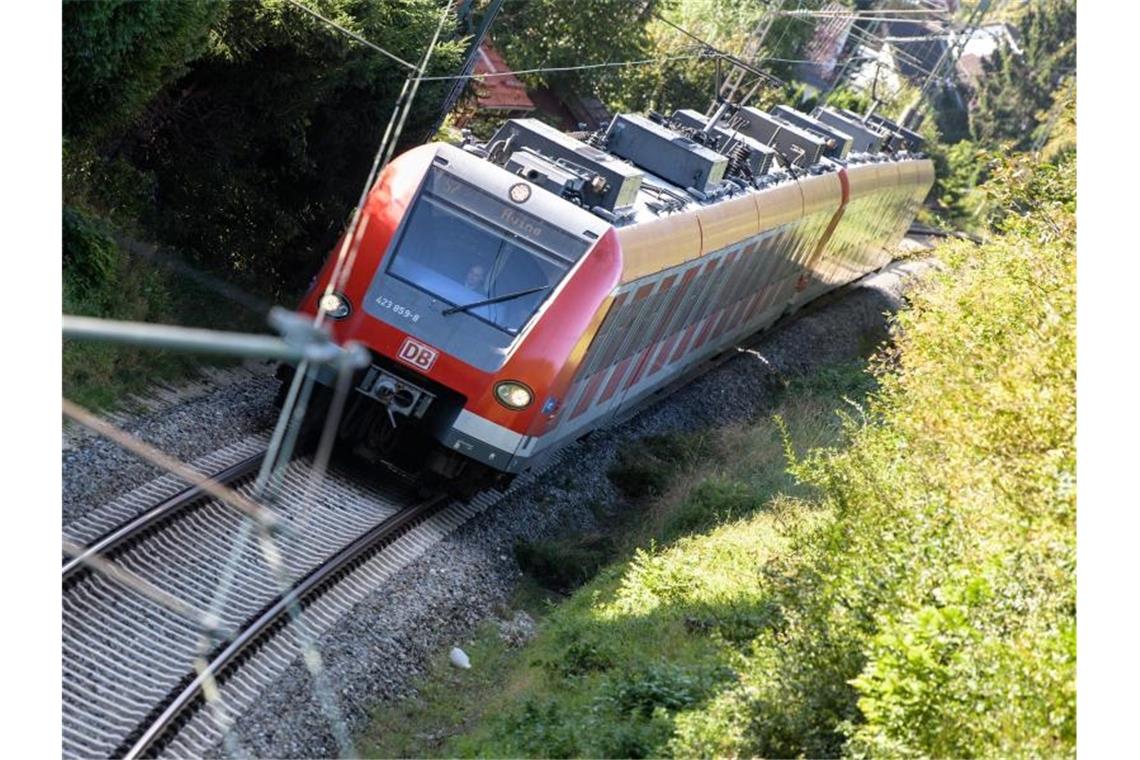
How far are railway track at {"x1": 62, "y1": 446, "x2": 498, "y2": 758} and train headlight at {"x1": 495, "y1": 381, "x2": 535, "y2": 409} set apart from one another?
1424mm

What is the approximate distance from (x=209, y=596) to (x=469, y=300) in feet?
13.6

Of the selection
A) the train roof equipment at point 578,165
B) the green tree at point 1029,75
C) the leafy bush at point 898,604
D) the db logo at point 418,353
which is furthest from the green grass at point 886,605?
the green tree at point 1029,75

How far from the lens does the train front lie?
48.6 feet

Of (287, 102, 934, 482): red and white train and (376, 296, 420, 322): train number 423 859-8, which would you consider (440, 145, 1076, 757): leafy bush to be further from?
(376, 296, 420, 322): train number 423 859-8

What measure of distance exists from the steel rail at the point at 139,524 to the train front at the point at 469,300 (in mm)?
1613

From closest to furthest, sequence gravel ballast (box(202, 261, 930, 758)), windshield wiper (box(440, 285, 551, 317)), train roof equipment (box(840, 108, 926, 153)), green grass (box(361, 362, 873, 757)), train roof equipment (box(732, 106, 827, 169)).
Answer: gravel ballast (box(202, 261, 930, 758)) < green grass (box(361, 362, 873, 757)) < windshield wiper (box(440, 285, 551, 317)) < train roof equipment (box(732, 106, 827, 169)) < train roof equipment (box(840, 108, 926, 153))

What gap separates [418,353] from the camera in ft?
48.6

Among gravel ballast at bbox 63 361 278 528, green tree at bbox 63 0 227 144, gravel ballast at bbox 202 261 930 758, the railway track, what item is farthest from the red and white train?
green tree at bbox 63 0 227 144

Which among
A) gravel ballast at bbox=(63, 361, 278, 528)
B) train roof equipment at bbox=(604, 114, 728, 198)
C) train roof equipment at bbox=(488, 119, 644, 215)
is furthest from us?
train roof equipment at bbox=(604, 114, 728, 198)

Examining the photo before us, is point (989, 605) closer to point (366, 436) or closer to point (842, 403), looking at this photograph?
point (366, 436)

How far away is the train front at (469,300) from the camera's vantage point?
1482 centimetres

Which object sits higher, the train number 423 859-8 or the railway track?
the train number 423 859-8

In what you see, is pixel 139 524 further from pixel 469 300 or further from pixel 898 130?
pixel 898 130

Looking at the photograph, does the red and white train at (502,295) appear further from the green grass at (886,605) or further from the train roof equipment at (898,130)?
the train roof equipment at (898,130)
